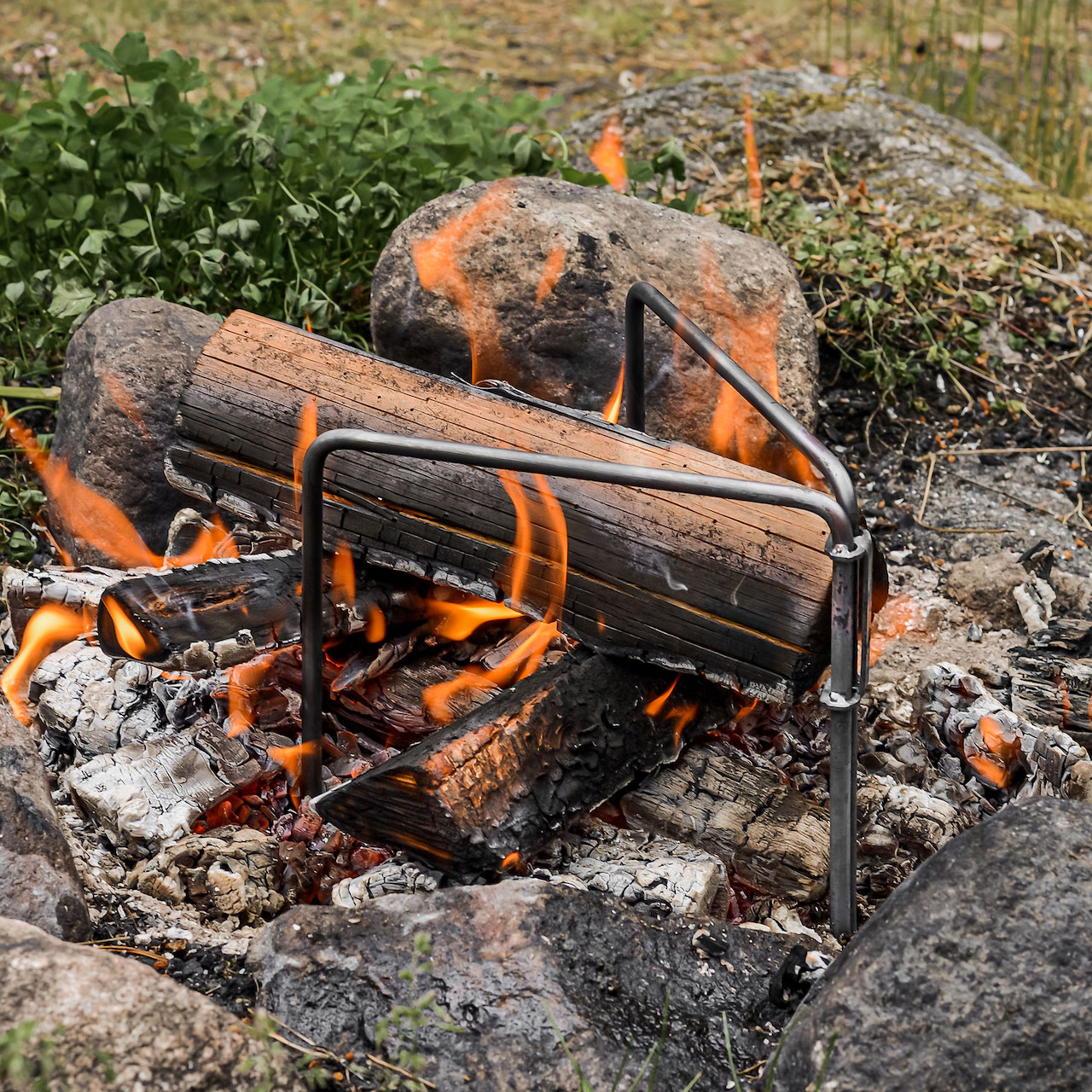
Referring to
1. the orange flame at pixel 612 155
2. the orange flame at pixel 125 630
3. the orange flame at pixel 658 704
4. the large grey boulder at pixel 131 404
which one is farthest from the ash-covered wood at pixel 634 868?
the orange flame at pixel 612 155

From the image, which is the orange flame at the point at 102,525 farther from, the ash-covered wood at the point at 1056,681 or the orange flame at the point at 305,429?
the ash-covered wood at the point at 1056,681

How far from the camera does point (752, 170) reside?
479 cm

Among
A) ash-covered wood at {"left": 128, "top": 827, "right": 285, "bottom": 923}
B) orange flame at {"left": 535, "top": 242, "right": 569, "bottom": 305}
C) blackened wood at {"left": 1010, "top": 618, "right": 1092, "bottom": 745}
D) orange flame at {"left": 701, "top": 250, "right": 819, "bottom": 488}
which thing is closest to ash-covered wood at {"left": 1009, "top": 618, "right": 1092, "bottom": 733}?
blackened wood at {"left": 1010, "top": 618, "right": 1092, "bottom": 745}

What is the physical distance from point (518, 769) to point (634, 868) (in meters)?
0.31

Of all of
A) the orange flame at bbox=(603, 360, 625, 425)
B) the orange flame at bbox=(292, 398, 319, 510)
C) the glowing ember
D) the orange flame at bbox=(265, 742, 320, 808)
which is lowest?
the glowing ember

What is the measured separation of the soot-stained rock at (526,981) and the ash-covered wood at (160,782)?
0.57 meters

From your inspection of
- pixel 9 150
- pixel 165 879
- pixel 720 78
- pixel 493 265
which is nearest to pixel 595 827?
pixel 165 879

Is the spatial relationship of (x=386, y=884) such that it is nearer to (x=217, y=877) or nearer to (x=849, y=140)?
(x=217, y=877)

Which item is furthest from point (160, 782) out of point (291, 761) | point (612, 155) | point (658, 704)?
point (612, 155)

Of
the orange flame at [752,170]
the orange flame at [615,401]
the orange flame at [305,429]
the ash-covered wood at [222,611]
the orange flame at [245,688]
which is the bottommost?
the orange flame at [245,688]

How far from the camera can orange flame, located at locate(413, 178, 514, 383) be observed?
317cm

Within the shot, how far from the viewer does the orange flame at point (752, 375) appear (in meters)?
3.24

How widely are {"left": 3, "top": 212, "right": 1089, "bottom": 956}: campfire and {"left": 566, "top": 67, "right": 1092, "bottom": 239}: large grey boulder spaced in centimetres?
254

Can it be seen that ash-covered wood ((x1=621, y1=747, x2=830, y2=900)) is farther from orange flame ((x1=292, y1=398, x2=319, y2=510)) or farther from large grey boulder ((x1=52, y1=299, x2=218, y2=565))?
large grey boulder ((x1=52, y1=299, x2=218, y2=565))
